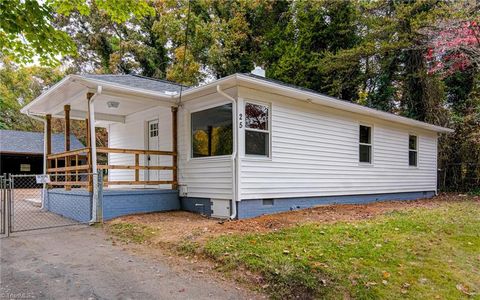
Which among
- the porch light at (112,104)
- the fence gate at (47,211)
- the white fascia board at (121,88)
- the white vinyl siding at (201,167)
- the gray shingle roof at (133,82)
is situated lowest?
the fence gate at (47,211)

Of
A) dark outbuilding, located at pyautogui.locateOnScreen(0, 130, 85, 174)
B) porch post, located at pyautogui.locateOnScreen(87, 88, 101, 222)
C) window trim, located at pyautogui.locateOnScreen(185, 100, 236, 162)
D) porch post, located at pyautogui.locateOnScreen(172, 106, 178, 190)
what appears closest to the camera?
porch post, located at pyautogui.locateOnScreen(87, 88, 101, 222)

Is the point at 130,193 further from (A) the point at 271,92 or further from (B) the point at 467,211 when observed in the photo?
(B) the point at 467,211

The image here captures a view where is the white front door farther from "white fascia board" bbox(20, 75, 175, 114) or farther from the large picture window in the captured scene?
the large picture window

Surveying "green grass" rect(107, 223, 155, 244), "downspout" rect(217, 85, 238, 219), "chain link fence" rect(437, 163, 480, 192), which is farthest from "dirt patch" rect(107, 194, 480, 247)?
"chain link fence" rect(437, 163, 480, 192)

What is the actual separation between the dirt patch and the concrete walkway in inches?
35.1

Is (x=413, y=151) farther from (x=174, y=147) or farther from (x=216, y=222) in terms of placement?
(x=216, y=222)

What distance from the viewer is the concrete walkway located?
12.3 feet

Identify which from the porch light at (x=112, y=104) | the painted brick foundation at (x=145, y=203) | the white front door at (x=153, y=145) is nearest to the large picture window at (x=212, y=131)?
the painted brick foundation at (x=145, y=203)

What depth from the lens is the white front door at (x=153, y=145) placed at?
33.2 ft

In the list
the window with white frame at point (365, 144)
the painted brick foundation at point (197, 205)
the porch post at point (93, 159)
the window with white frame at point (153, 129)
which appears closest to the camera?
the porch post at point (93, 159)

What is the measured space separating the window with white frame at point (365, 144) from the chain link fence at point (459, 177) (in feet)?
20.9

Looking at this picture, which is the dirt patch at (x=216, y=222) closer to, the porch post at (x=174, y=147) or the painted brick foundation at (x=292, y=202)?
the painted brick foundation at (x=292, y=202)

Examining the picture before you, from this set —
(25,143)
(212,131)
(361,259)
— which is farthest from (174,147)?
(25,143)

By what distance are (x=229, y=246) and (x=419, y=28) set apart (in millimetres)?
13025
